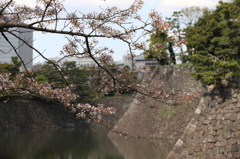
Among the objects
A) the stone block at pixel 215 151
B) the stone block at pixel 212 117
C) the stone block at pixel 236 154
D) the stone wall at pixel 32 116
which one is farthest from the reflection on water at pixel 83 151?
the stone wall at pixel 32 116

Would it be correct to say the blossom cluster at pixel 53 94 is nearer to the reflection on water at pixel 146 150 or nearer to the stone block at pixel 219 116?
the stone block at pixel 219 116

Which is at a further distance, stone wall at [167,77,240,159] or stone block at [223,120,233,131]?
stone block at [223,120,233,131]

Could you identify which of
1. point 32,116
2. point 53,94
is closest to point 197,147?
point 53,94

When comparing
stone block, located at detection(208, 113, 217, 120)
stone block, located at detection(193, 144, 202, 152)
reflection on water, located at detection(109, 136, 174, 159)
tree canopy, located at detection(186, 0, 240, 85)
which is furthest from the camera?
reflection on water, located at detection(109, 136, 174, 159)

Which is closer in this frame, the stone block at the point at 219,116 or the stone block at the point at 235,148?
the stone block at the point at 235,148

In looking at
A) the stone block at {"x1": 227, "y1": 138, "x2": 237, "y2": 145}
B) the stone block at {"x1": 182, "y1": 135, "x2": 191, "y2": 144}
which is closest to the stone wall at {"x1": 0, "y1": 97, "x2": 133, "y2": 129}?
the stone block at {"x1": 182, "y1": 135, "x2": 191, "y2": 144}

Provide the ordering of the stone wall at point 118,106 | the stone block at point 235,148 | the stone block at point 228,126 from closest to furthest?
the stone block at point 235,148
the stone block at point 228,126
the stone wall at point 118,106

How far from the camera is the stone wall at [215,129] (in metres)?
10.2

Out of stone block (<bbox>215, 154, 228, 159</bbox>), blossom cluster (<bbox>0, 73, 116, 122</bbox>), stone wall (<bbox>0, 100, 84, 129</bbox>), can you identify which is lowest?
stone wall (<bbox>0, 100, 84, 129</bbox>)

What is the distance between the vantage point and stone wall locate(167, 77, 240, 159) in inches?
400

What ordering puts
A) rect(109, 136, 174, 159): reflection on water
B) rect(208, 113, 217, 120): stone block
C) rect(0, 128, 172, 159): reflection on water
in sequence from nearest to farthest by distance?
rect(208, 113, 217, 120): stone block < rect(109, 136, 174, 159): reflection on water < rect(0, 128, 172, 159): reflection on water

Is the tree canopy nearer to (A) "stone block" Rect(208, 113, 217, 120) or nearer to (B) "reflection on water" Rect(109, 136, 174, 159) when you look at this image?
(A) "stone block" Rect(208, 113, 217, 120)

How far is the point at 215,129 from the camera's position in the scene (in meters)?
10.7

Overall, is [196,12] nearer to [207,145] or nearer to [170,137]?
[170,137]
